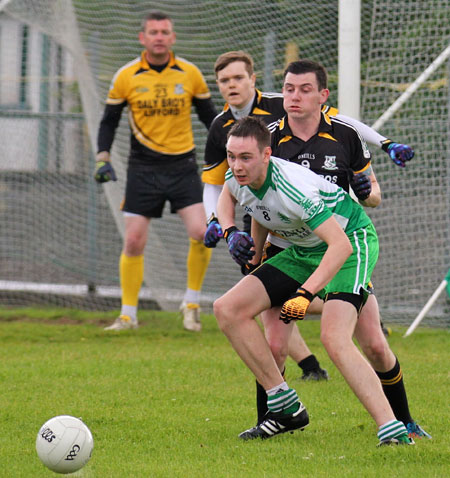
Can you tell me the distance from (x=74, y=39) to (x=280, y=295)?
5524 millimetres

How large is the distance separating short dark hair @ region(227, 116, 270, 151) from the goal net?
4.60 meters

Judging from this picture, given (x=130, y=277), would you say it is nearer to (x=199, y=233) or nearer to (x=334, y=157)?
(x=199, y=233)

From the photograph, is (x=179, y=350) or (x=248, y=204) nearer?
(x=248, y=204)

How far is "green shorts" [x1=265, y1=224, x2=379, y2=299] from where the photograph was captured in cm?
471

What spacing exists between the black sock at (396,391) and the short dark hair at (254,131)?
1372 millimetres

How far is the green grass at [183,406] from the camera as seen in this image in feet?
14.4

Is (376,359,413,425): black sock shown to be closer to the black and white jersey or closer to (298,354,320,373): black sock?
(298,354,320,373): black sock

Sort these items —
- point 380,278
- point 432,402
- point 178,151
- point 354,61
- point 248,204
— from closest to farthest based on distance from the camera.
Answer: point 248,204 → point 432,402 → point 354,61 → point 178,151 → point 380,278

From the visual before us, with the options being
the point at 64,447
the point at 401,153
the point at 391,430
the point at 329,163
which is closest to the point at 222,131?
the point at 401,153

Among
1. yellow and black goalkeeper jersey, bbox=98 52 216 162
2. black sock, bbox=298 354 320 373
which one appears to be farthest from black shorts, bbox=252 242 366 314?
yellow and black goalkeeper jersey, bbox=98 52 216 162

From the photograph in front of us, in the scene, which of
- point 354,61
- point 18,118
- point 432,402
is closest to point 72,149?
point 18,118

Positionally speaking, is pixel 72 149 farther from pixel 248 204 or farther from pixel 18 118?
pixel 248 204

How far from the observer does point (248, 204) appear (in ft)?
15.8

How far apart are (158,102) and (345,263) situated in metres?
4.29
